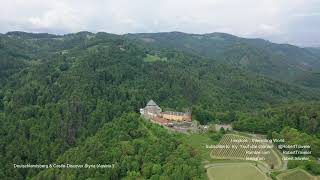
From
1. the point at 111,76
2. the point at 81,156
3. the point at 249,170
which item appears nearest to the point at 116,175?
the point at 81,156

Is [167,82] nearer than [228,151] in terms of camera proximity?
No

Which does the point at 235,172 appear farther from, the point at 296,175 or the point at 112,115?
the point at 112,115

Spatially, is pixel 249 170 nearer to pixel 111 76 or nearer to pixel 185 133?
pixel 185 133

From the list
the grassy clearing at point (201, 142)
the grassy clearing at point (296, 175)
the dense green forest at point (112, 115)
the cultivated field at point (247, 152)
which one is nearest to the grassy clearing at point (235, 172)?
the dense green forest at point (112, 115)

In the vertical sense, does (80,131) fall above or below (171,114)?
below

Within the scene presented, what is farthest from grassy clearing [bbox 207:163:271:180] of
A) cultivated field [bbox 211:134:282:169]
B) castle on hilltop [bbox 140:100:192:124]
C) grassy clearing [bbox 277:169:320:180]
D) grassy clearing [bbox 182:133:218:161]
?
castle on hilltop [bbox 140:100:192:124]

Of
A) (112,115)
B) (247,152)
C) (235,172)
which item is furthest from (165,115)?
(235,172)

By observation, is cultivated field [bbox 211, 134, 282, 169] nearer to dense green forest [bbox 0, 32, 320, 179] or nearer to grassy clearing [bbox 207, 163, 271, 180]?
grassy clearing [bbox 207, 163, 271, 180]
